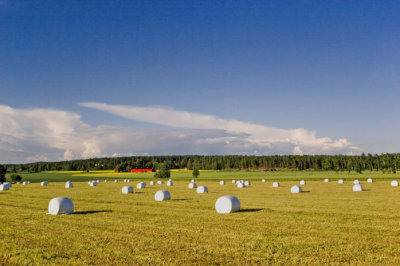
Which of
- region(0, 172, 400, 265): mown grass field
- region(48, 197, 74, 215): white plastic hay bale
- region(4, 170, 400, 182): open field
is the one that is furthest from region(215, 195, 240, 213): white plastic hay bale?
region(4, 170, 400, 182): open field

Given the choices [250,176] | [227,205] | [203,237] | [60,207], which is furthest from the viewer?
[250,176]

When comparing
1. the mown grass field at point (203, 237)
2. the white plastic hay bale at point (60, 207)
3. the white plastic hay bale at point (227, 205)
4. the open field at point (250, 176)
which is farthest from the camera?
the open field at point (250, 176)

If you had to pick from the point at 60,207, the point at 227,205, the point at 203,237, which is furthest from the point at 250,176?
the point at 203,237

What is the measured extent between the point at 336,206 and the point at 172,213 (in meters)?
11.8

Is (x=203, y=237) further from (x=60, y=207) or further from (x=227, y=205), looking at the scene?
(x=60, y=207)

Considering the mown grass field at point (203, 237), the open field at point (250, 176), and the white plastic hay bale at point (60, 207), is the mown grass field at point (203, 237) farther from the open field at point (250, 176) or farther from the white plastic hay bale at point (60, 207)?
the open field at point (250, 176)

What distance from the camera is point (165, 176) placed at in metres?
99.6

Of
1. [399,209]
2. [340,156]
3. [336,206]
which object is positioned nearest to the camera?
[399,209]

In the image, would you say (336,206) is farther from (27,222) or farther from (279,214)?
(27,222)

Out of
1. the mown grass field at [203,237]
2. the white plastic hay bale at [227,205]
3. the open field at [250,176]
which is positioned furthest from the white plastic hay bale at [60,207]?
the open field at [250,176]

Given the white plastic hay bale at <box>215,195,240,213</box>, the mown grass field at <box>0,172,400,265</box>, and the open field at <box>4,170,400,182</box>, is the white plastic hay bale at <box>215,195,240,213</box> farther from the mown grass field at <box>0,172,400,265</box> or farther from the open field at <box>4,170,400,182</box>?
the open field at <box>4,170,400,182</box>

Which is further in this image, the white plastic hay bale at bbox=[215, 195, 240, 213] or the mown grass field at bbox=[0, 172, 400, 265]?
the white plastic hay bale at bbox=[215, 195, 240, 213]

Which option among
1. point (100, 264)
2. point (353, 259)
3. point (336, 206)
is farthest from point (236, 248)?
point (336, 206)

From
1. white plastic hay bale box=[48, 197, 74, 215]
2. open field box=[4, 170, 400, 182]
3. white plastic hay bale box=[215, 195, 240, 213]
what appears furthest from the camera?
open field box=[4, 170, 400, 182]
